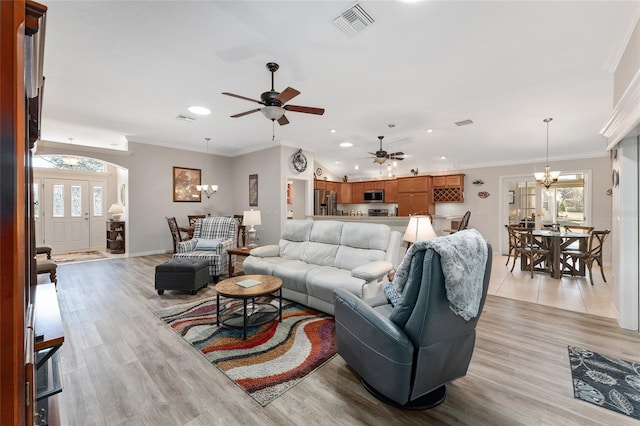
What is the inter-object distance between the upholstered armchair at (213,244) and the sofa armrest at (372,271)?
270 cm

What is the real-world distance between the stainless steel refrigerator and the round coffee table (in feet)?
15.4

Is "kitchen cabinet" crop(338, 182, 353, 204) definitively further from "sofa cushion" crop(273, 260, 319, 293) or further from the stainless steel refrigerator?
"sofa cushion" crop(273, 260, 319, 293)

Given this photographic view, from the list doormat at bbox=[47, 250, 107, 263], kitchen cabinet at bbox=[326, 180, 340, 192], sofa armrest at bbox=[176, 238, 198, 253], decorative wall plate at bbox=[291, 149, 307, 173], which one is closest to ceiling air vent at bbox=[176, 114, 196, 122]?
sofa armrest at bbox=[176, 238, 198, 253]

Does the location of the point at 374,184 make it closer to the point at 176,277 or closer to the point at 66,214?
the point at 176,277

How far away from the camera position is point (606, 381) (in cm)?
202

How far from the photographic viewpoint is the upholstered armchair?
14.9 feet

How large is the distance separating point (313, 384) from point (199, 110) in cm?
439

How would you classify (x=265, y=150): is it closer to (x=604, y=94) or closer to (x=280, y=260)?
(x=280, y=260)

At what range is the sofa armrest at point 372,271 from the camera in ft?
9.20

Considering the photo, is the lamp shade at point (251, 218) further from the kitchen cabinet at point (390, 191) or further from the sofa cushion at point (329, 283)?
the kitchen cabinet at point (390, 191)

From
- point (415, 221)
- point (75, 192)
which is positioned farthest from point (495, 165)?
point (75, 192)

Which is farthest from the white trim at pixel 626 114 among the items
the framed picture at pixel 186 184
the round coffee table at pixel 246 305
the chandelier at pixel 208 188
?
the framed picture at pixel 186 184

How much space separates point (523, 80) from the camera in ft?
11.1

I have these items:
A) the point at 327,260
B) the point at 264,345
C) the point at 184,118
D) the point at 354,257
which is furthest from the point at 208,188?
the point at 264,345
